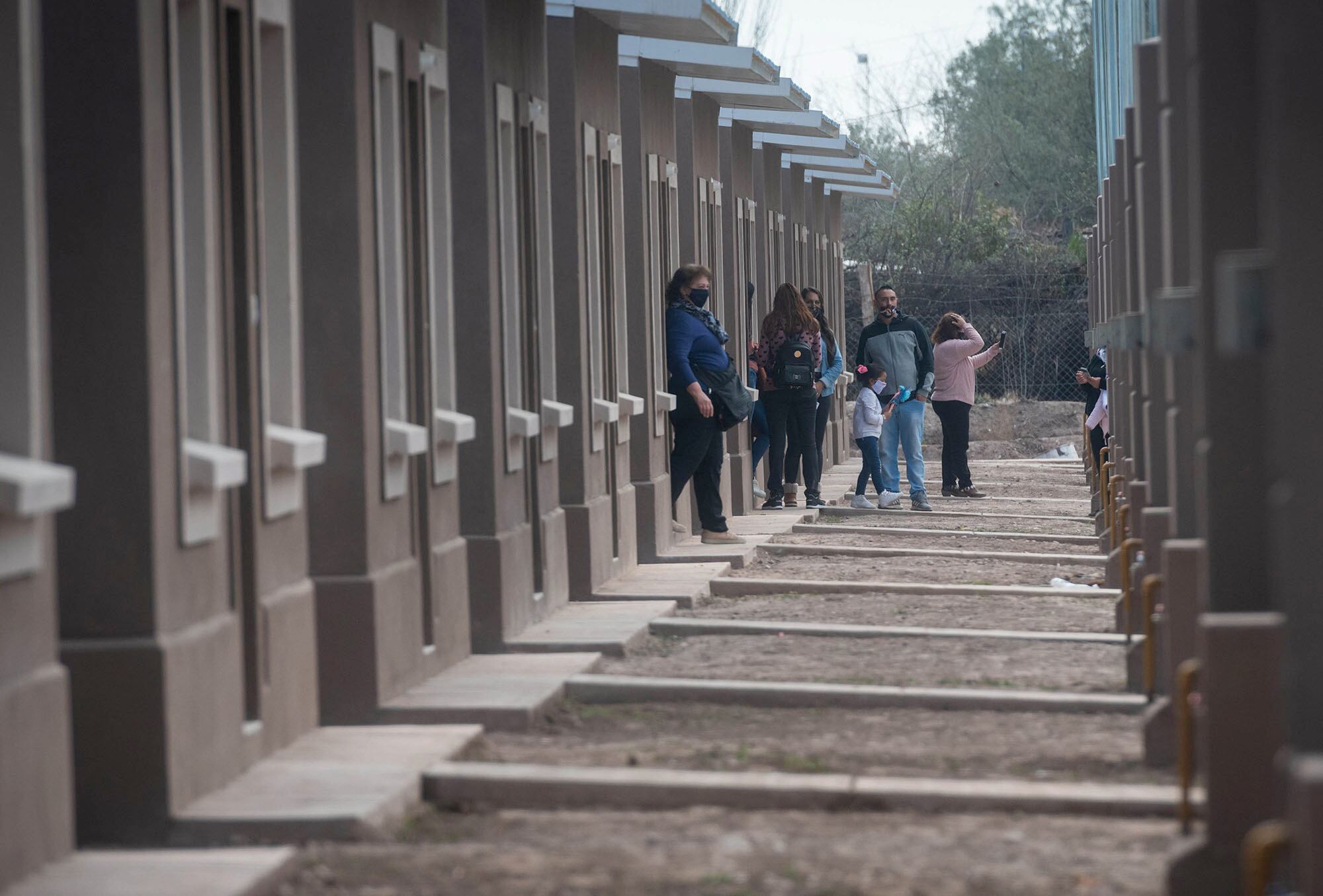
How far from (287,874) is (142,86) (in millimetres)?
2206

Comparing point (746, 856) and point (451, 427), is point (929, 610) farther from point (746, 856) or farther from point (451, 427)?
point (746, 856)

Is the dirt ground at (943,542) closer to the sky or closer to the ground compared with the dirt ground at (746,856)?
closer to the sky

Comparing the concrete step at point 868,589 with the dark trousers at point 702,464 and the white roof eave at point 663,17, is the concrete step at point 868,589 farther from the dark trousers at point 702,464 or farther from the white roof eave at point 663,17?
the white roof eave at point 663,17

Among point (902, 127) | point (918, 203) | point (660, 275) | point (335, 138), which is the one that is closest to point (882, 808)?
point (335, 138)

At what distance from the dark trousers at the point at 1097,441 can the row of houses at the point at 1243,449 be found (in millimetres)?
12054

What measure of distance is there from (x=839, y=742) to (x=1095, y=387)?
12701 millimetres

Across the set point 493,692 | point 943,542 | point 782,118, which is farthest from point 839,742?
point 782,118

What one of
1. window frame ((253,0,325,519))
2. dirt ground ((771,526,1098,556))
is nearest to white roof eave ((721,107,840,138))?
dirt ground ((771,526,1098,556))

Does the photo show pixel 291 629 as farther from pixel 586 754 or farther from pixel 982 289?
pixel 982 289

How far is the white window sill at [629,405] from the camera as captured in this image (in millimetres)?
12867

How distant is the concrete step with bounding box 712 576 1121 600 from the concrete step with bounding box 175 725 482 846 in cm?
502

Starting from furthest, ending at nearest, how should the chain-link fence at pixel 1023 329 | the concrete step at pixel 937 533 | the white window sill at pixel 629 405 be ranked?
the chain-link fence at pixel 1023 329
the concrete step at pixel 937 533
the white window sill at pixel 629 405

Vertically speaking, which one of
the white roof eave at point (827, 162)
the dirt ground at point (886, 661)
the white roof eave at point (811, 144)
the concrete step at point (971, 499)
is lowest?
the dirt ground at point (886, 661)

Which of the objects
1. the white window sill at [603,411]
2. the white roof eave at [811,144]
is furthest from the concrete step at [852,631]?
the white roof eave at [811,144]
